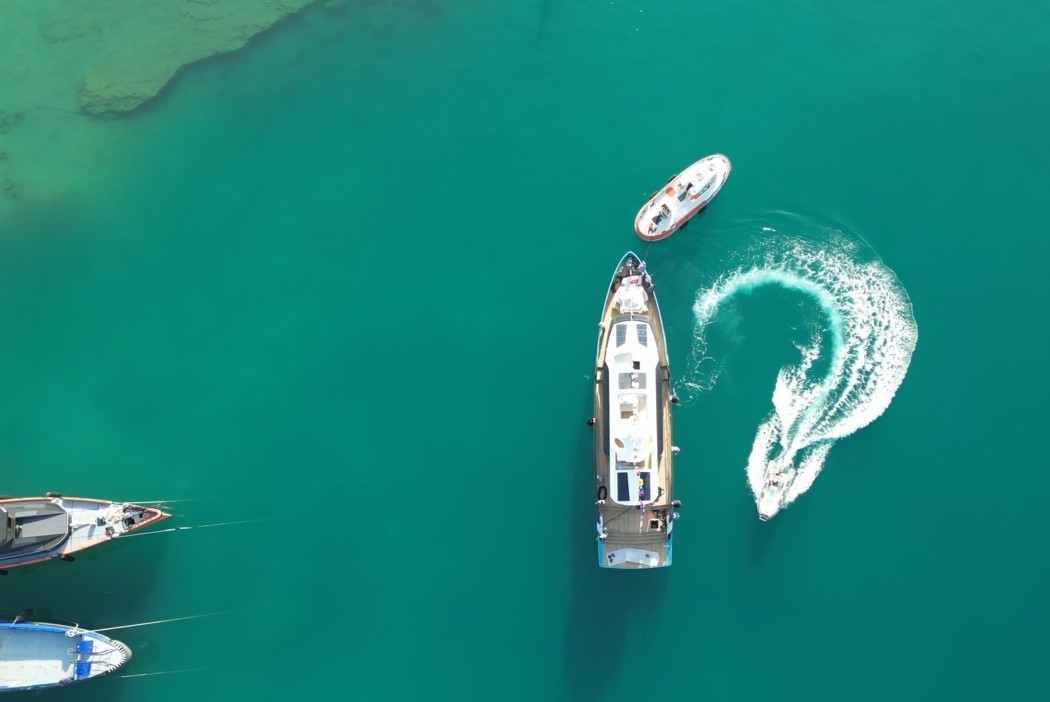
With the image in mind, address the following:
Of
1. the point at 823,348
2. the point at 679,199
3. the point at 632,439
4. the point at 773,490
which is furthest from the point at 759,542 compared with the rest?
the point at 679,199

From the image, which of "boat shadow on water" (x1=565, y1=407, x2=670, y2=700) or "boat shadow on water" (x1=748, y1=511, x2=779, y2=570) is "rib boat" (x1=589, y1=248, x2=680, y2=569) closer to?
"boat shadow on water" (x1=565, y1=407, x2=670, y2=700)

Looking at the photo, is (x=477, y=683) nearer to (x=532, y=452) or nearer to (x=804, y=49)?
(x=532, y=452)

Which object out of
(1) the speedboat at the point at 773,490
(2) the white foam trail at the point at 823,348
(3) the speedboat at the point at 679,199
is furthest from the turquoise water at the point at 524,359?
(3) the speedboat at the point at 679,199

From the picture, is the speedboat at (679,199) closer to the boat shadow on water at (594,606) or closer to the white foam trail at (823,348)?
the white foam trail at (823,348)

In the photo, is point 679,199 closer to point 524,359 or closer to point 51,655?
point 524,359

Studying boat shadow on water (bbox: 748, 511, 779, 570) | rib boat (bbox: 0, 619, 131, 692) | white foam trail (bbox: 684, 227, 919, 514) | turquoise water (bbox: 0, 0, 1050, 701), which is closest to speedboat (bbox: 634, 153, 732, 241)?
turquoise water (bbox: 0, 0, 1050, 701)

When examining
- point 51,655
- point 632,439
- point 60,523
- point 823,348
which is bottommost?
point 51,655
